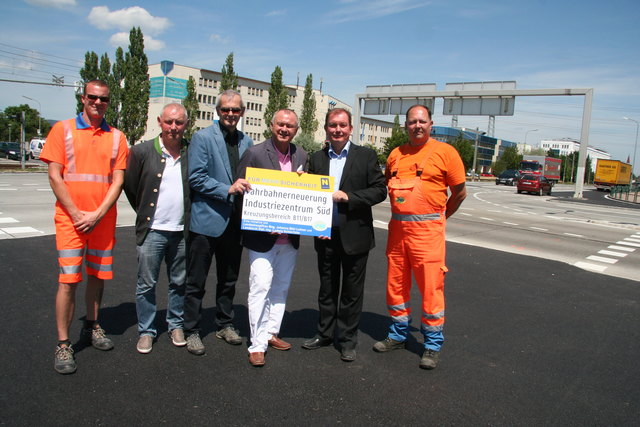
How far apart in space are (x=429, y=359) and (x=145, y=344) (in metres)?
2.43

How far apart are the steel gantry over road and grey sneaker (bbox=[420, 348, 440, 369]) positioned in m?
26.4

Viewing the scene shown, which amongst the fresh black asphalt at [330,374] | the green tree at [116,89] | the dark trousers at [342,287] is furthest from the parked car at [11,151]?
the dark trousers at [342,287]

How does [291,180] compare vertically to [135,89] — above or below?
below

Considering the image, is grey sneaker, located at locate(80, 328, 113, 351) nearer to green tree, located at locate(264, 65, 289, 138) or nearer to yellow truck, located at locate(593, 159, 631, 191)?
green tree, located at locate(264, 65, 289, 138)

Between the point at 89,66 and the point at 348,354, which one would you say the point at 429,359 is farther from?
the point at 89,66

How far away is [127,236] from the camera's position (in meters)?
9.28

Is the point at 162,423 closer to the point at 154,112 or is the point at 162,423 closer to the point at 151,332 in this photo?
the point at 151,332

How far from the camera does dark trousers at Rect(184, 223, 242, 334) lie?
160 inches

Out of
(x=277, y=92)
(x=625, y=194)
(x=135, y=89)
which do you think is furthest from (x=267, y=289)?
(x=277, y=92)

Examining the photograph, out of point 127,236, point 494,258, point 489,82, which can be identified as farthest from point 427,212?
point 489,82

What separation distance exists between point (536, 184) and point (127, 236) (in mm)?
34211

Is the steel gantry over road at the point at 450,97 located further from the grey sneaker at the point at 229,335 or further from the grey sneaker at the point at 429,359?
the grey sneaker at the point at 229,335

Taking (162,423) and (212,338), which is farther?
(212,338)

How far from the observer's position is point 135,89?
55.7 m
